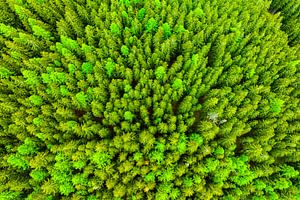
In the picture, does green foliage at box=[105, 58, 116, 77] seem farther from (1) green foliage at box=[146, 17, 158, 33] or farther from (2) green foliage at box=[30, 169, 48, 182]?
(2) green foliage at box=[30, 169, 48, 182]

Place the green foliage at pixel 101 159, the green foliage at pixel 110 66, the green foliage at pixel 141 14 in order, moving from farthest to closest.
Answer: the green foliage at pixel 141 14 → the green foliage at pixel 110 66 → the green foliage at pixel 101 159

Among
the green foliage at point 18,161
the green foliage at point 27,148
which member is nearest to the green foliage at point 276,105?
the green foliage at point 27,148

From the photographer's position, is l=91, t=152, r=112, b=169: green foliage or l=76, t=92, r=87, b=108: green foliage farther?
l=76, t=92, r=87, b=108: green foliage

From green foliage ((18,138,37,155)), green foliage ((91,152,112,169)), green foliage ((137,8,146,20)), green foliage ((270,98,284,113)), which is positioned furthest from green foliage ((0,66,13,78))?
green foliage ((270,98,284,113))

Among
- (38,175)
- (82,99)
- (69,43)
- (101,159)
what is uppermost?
(69,43)

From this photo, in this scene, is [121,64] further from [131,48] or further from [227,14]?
[227,14]

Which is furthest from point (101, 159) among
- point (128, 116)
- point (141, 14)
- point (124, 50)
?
point (141, 14)

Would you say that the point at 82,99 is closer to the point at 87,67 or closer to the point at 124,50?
the point at 87,67

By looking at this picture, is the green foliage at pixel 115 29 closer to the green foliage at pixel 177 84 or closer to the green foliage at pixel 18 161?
the green foliage at pixel 177 84
